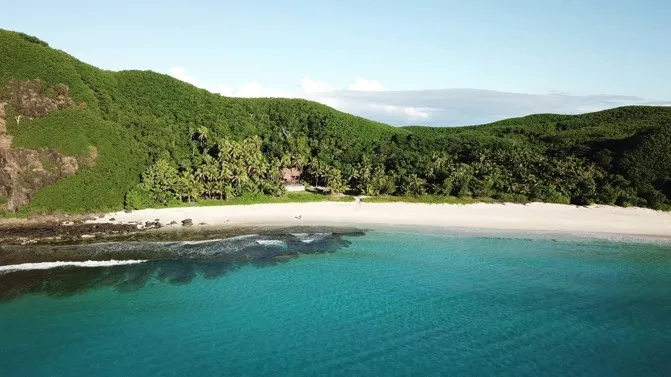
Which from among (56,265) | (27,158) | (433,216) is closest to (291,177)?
(433,216)

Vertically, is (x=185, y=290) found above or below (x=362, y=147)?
below

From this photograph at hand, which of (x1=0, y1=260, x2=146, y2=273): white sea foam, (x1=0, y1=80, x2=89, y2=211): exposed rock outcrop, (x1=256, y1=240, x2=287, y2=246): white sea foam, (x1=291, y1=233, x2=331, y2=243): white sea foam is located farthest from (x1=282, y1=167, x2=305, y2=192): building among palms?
(x1=0, y1=260, x2=146, y2=273): white sea foam

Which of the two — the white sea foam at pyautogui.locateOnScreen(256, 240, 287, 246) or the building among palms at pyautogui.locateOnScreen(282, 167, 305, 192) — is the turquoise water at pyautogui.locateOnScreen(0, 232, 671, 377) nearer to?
the white sea foam at pyautogui.locateOnScreen(256, 240, 287, 246)

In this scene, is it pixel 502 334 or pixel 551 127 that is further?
pixel 551 127

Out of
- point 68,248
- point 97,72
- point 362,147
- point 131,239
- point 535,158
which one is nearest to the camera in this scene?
point 68,248

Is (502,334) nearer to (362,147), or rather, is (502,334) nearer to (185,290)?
(185,290)

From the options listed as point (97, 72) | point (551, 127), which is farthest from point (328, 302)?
point (551, 127)

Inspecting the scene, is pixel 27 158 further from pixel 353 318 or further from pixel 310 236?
pixel 353 318
